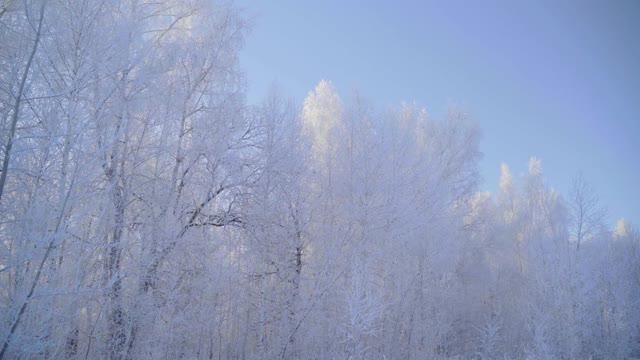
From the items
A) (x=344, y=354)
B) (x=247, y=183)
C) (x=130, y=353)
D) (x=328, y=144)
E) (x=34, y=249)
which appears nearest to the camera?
(x=34, y=249)

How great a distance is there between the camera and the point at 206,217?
26.7 ft

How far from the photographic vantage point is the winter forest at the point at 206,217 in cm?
367

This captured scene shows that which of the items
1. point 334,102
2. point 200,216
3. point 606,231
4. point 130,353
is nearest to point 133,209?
point 200,216

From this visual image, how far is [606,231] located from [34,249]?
14.6m

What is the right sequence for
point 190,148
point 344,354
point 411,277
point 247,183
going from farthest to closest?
point 411,277
point 247,183
point 190,148
point 344,354

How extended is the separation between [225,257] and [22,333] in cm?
449

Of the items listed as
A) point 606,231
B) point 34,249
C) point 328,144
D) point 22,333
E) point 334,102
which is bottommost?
point 22,333

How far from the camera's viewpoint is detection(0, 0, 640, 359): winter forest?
3.67m

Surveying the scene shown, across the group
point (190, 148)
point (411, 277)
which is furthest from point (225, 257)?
point (411, 277)

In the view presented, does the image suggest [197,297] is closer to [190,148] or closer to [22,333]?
[190,148]

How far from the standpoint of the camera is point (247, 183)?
27.1ft

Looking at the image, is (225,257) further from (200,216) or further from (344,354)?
(344,354)

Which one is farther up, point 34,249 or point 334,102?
point 334,102

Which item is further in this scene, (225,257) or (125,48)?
(225,257)
